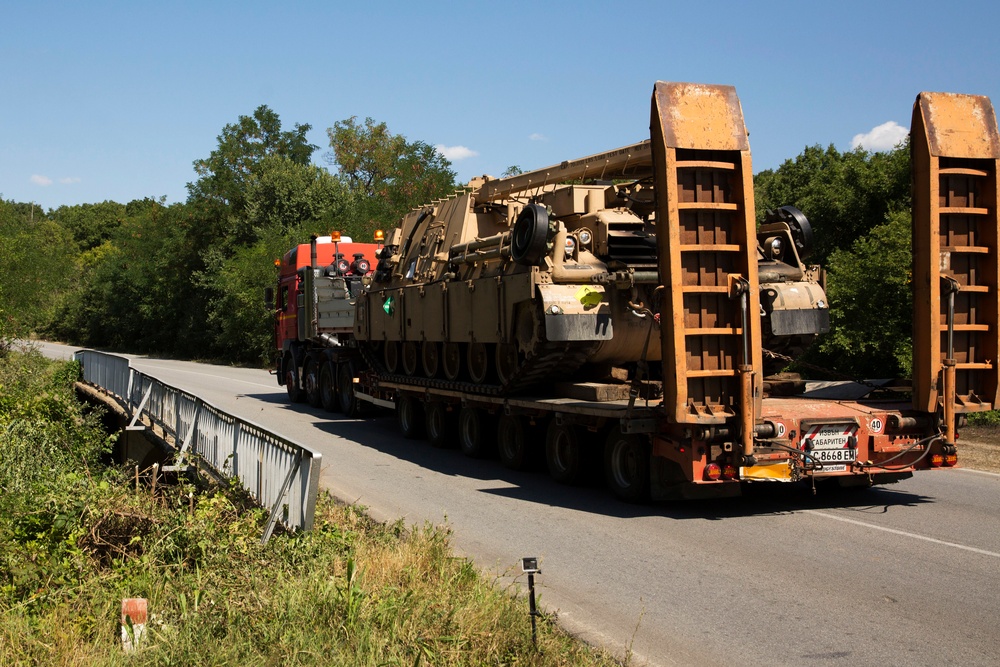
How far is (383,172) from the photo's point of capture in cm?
6456

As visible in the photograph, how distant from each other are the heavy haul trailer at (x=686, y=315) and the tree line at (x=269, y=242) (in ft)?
18.8

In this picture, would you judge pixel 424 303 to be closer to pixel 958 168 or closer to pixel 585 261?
pixel 585 261

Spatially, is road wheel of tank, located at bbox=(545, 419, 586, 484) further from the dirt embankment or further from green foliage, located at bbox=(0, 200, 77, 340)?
green foliage, located at bbox=(0, 200, 77, 340)

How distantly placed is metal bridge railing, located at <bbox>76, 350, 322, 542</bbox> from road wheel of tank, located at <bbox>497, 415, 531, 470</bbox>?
12.2 ft

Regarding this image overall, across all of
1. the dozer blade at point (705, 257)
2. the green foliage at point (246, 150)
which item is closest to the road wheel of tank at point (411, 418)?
the dozer blade at point (705, 257)

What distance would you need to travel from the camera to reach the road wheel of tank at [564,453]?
11445 mm

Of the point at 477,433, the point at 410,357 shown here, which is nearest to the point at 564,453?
the point at 477,433

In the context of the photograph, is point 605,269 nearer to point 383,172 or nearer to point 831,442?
point 831,442

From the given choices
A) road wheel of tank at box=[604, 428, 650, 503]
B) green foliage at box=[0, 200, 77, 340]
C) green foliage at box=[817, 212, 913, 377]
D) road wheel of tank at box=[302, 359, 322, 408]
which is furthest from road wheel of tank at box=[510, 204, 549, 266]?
green foliage at box=[0, 200, 77, 340]

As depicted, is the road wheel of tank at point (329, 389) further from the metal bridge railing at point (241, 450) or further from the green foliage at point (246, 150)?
the green foliage at point (246, 150)

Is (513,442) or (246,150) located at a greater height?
(246,150)

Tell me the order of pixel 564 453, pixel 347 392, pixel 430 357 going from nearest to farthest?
pixel 564 453, pixel 430 357, pixel 347 392

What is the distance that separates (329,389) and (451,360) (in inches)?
278

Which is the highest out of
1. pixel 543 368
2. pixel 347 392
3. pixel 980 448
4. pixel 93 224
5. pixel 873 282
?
pixel 93 224
